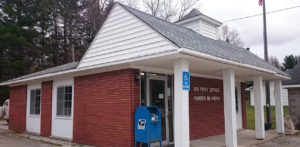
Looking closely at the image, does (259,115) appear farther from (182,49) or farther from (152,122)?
(182,49)

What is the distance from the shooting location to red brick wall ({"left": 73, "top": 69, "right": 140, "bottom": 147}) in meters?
7.12

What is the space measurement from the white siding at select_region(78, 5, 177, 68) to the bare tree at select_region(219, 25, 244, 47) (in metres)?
30.6

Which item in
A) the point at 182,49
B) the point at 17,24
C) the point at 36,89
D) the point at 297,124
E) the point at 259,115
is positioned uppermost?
the point at 17,24

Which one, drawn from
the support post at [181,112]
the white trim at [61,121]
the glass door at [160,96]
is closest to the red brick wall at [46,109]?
the white trim at [61,121]

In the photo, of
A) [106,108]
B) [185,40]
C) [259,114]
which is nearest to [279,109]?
[259,114]

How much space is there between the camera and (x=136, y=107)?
23.4 feet

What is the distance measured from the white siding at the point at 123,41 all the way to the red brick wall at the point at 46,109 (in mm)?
2799

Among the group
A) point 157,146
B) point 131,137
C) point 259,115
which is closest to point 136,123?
point 131,137

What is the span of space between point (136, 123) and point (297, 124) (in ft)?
33.4

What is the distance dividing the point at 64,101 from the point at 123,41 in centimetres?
398

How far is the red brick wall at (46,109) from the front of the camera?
10500 millimetres

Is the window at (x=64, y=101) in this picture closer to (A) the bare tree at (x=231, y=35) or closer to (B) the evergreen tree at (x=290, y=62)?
(A) the bare tree at (x=231, y=35)

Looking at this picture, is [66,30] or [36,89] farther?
[66,30]

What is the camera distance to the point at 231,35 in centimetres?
3831
